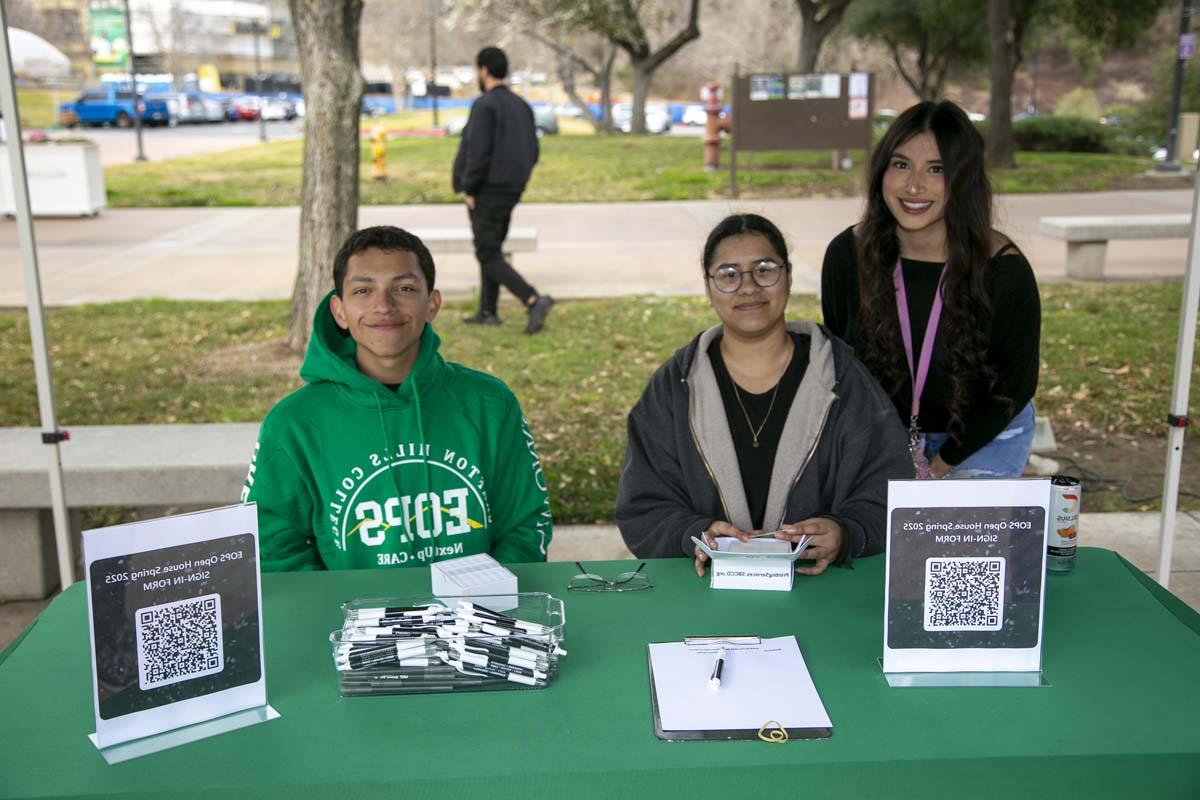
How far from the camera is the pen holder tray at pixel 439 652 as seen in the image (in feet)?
5.73

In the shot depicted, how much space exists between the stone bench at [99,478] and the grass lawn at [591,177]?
438 inches

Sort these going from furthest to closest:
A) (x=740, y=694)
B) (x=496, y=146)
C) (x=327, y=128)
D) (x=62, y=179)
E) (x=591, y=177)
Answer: (x=591, y=177)
(x=62, y=179)
(x=496, y=146)
(x=327, y=128)
(x=740, y=694)

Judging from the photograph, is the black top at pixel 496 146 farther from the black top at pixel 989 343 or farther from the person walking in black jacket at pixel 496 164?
the black top at pixel 989 343

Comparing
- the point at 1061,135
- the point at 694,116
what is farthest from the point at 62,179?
the point at 694,116

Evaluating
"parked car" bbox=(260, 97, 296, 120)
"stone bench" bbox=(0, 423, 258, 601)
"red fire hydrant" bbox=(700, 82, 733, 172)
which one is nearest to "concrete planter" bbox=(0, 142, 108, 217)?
"red fire hydrant" bbox=(700, 82, 733, 172)

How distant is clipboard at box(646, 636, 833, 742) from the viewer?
163 centimetres

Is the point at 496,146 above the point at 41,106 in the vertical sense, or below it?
below

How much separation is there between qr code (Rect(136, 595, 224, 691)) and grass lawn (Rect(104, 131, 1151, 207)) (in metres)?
13.2

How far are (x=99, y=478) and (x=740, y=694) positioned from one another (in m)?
2.86

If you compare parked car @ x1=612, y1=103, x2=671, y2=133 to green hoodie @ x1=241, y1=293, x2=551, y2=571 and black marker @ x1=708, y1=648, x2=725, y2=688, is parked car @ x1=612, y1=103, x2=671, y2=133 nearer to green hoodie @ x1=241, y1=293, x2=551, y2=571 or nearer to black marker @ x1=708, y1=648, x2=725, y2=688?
green hoodie @ x1=241, y1=293, x2=551, y2=571

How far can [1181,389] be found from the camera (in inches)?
128

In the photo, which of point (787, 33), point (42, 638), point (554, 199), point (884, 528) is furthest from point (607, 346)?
point (787, 33)

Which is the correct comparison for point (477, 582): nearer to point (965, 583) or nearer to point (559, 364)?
point (965, 583)

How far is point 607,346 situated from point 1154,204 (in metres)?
9.31
